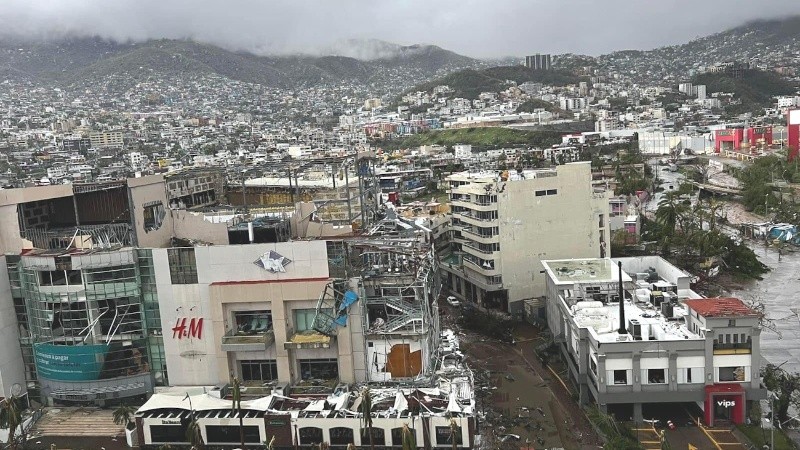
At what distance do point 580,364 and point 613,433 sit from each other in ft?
15.3

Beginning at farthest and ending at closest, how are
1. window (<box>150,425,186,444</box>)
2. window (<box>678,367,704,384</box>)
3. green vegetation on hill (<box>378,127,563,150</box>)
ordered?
green vegetation on hill (<box>378,127,563,150</box>) < window (<box>678,367,704,384</box>) < window (<box>150,425,186,444</box>)

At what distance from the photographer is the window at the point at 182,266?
23.0 meters

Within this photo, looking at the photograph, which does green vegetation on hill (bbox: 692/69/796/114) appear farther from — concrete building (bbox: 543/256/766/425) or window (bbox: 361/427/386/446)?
window (bbox: 361/427/386/446)

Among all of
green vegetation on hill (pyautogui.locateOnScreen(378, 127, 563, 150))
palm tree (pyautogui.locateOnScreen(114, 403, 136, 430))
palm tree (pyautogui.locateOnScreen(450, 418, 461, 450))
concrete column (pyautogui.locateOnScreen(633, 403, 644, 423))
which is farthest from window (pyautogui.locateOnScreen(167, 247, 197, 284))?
green vegetation on hill (pyautogui.locateOnScreen(378, 127, 563, 150))

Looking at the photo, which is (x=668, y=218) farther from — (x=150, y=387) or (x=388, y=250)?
(x=150, y=387)

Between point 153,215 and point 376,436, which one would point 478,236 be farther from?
point 376,436

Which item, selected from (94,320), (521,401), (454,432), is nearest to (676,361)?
(521,401)

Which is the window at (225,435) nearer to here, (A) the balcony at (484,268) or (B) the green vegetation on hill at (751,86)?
(A) the balcony at (484,268)

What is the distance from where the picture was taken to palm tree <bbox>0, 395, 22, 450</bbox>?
20.1 m

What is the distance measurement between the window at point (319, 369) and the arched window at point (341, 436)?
2721mm

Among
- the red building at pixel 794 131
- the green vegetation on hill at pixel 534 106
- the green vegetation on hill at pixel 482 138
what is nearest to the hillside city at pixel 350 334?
the red building at pixel 794 131

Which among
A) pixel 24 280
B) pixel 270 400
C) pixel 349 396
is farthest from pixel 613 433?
pixel 24 280

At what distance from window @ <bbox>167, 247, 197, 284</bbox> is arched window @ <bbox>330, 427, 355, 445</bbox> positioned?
7178 millimetres

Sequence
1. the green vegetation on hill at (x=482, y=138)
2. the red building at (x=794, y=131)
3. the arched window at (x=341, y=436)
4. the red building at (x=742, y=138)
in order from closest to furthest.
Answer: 1. the arched window at (x=341, y=436)
2. the red building at (x=794, y=131)
3. the red building at (x=742, y=138)
4. the green vegetation on hill at (x=482, y=138)
